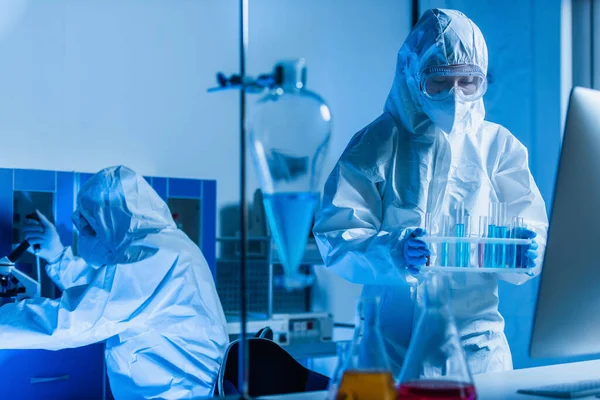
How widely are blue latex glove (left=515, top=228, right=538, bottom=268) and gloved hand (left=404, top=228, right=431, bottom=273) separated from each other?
8.4 inches

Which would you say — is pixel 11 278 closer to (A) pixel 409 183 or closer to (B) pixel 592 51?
(A) pixel 409 183

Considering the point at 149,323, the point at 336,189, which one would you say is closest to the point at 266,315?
the point at 149,323

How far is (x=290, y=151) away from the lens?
0.92 m

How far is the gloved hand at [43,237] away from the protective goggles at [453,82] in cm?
183

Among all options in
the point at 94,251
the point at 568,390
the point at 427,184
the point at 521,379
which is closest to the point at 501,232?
the point at 427,184

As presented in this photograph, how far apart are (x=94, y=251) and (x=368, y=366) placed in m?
2.43

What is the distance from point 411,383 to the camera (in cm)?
87

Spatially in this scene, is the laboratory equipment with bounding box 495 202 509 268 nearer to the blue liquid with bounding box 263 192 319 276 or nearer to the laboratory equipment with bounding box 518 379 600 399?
the laboratory equipment with bounding box 518 379 600 399

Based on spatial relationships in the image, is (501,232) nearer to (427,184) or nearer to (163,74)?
(427,184)

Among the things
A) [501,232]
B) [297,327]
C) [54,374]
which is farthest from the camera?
[297,327]

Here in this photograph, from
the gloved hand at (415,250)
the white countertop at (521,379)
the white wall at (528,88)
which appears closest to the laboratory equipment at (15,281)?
the gloved hand at (415,250)

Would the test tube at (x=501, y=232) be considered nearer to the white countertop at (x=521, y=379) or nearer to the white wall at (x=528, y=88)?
the white countertop at (x=521, y=379)

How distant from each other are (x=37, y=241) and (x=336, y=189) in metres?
1.63

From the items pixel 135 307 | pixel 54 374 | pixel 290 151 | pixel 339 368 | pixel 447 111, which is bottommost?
pixel 54 374
